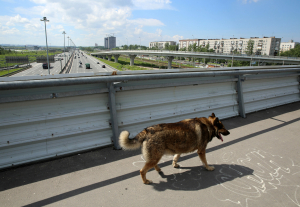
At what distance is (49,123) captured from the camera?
387 cm

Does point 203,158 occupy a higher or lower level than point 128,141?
lower

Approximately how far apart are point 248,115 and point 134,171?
17.3 ft

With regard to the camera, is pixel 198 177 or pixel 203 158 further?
pixel 203 158

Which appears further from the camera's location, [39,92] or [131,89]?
[131,89]

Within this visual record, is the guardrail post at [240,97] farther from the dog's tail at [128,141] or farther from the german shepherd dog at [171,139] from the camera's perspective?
the dog's tail at [128,141]

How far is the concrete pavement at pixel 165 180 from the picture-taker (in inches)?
111

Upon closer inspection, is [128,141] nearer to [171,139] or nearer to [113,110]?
[171,139]

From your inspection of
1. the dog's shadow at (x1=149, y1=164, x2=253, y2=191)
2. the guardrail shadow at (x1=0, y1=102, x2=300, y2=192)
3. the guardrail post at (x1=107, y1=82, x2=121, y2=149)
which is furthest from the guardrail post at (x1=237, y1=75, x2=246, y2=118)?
the guardrail post at (x1=107, y1=82, x2=121, y2=149)

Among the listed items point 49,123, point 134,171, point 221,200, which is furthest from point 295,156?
point 49,123

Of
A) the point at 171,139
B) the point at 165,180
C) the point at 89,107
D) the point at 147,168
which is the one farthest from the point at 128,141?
the point at 89,107

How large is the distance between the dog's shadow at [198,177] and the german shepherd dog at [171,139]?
6.1 inches

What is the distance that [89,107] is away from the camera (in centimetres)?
430

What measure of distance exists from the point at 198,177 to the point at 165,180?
2.05ft

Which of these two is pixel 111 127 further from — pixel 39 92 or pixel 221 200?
pixel 221 200
